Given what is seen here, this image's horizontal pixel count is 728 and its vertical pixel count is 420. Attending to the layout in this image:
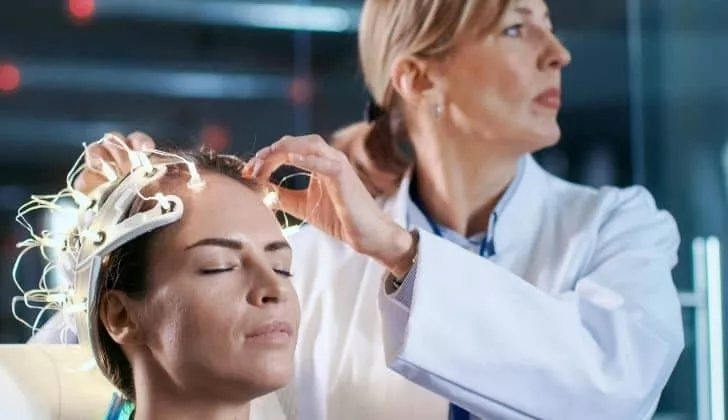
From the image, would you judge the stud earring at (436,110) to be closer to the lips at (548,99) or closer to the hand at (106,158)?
the lips at (548,99)

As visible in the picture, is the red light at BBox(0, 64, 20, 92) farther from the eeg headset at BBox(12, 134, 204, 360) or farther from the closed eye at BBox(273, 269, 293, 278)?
the closed eye at BBox(273, 269, 293, 278)

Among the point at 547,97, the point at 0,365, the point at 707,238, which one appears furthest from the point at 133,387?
the point at 707,238

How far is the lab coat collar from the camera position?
1.46 meters

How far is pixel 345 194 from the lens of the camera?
3.92 ft

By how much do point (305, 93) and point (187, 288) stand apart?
1394mm

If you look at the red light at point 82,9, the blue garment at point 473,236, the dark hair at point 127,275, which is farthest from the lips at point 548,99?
the red light at point 82,9

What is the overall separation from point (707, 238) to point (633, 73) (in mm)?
450

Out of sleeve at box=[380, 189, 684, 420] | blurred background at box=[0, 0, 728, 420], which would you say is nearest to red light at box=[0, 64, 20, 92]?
blurred background at box=[0, 0, 728, 420]

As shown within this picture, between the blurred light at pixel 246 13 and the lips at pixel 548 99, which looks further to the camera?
the blurred light at pixel 246 13

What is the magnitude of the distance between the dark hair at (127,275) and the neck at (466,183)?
14.3 inches

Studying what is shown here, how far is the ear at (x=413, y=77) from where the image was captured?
1504mm

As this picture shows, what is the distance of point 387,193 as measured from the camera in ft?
5.14

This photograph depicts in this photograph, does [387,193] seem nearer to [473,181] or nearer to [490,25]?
[473,181]

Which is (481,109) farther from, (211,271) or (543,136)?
(211,271)
